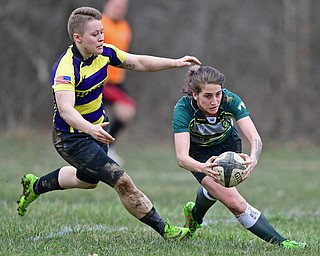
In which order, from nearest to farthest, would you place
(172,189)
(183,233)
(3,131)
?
(183,233), (172,189), (3,131)

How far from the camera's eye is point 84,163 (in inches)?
213

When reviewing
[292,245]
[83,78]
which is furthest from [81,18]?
[292,245]

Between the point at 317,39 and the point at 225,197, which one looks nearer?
the point at 225,197

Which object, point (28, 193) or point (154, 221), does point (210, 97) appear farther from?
point (28, 193)

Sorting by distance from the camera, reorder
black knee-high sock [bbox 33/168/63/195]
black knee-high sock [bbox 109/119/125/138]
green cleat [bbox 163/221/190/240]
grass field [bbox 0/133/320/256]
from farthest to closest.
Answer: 1. black knee-high sock [bbox 109/119/125/138]
2. black knee-high sock [bbox 33/168/63/195]
3. green cleat [bbox 163/221/190/240]
4. grass field [bbox 0/133/320/256]

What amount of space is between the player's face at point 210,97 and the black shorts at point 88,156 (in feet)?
2.55

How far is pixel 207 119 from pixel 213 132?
132 millimetres

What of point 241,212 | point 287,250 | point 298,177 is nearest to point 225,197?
point 241,212

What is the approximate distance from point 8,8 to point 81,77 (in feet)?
41.3

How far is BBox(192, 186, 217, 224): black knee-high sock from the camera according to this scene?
231 inches

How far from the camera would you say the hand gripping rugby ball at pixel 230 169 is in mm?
5043

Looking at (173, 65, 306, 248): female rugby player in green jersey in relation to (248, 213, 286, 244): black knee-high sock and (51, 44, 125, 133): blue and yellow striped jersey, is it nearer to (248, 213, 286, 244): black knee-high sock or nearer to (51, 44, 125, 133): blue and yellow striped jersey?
(248, 213, 286, 244): black knee-high sock

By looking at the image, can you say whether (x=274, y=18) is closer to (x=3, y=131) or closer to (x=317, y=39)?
(x=317, y=39)

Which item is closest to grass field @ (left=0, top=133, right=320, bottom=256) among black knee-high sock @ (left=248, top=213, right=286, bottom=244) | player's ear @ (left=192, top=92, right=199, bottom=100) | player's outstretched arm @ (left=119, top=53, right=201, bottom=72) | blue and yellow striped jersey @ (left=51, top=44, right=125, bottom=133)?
black knee-high sock @ (left=248, top=213, right=286, bottom=244)
